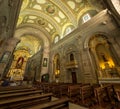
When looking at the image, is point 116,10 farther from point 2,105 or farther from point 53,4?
point 53,4

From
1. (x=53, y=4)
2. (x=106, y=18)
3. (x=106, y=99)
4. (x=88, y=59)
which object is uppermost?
(x=53, y=4)

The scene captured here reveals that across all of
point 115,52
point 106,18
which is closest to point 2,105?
point 115,52

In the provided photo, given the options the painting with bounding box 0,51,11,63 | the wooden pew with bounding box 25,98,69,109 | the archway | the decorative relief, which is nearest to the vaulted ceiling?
the decorative relief

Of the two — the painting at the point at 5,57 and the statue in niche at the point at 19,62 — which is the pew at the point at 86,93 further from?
the statue in niche at the point at 19,62

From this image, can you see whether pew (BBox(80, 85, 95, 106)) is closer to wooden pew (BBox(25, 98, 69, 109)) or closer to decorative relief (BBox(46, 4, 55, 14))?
wooden pew (BBox(25, 98, 69, 109))

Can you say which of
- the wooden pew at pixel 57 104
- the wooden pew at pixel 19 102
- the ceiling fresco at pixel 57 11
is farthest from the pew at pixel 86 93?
the ceiling fresco at pixel 57 11

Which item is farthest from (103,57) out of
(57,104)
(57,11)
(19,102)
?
(57,11)

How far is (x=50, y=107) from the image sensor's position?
178 cm

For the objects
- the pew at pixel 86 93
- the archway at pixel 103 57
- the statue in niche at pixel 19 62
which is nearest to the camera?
the pew at pixel 86 93

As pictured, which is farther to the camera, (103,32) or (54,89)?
(103,32)

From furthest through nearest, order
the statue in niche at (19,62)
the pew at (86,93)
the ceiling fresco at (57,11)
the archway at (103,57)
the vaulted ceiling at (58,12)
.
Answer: the statue in niche at (19,62), the ceiling fresco at (57,11), the vaulted ceiling at (58,12), the archway at (103,57), the pew at (86,93)

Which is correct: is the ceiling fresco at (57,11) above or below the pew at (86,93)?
above

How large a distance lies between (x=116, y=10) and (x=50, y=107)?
7.82m

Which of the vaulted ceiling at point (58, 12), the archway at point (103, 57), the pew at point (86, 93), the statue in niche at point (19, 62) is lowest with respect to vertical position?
the pew at point (86, 93)
